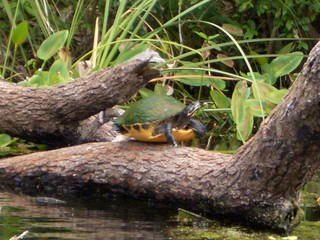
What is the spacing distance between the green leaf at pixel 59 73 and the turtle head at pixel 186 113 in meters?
1.25

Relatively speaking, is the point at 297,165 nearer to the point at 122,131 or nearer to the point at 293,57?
the point at 122,131

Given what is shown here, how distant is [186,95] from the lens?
7297 mm

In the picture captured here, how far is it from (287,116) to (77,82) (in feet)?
5.80

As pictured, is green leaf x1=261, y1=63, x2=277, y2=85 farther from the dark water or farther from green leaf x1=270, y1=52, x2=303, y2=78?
the dark water

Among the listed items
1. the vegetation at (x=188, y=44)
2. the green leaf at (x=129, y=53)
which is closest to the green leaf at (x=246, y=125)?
the vegetation at (x=188, y=44)

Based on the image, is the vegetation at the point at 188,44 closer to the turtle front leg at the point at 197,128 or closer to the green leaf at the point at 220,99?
the green leaf at the point at 220,99

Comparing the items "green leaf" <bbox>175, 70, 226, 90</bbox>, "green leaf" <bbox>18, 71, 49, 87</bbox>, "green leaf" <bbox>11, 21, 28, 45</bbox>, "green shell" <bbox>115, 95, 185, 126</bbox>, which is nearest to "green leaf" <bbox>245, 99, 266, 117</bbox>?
"green shell" <bbox>115, 95, 185, 126</bbox>

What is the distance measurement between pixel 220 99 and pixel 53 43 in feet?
3.91

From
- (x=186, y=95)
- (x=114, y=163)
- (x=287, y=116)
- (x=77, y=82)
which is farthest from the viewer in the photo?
(x=186, y=95)

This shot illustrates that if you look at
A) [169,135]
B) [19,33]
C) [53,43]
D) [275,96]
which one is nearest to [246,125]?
[275,96]

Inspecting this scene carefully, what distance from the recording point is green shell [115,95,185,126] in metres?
4.75

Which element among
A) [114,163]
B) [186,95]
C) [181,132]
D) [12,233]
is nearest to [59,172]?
[114,163]

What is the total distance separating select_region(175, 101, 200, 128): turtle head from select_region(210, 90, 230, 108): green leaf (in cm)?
121

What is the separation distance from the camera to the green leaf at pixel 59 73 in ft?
19.2
